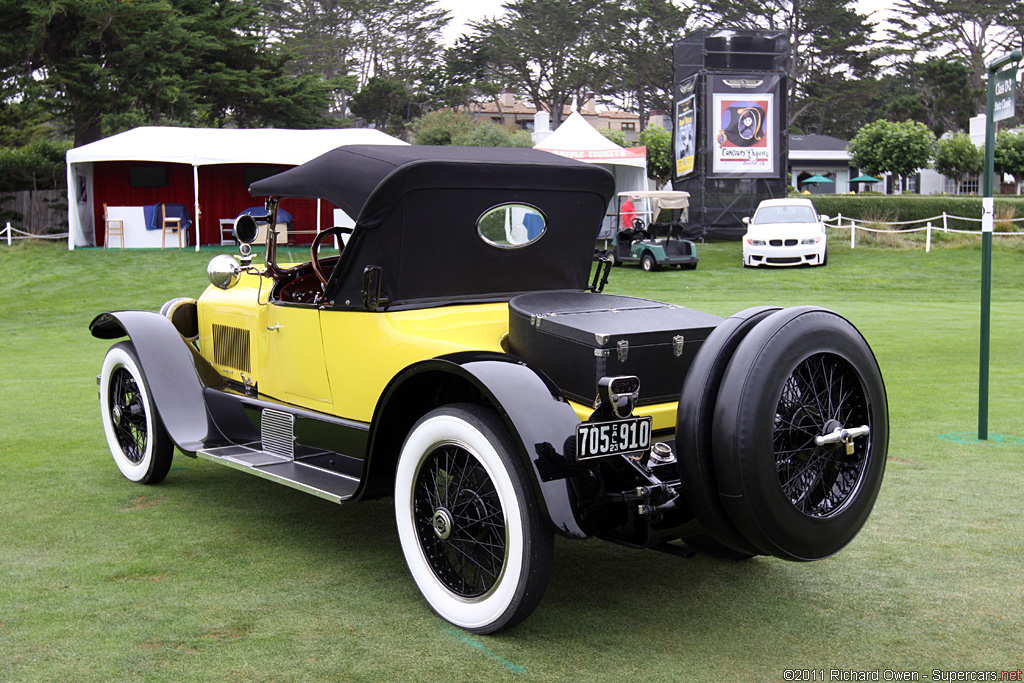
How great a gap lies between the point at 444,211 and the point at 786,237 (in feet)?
62.8

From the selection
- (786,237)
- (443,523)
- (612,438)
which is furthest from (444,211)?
(786,237)

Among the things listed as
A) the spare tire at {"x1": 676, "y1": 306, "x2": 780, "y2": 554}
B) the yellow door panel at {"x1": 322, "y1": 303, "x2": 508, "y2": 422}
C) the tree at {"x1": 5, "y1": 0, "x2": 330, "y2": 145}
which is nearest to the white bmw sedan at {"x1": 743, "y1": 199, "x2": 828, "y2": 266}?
the tree at {"x1": 5, "y1": 0, "x2": 330, "y2": 145}

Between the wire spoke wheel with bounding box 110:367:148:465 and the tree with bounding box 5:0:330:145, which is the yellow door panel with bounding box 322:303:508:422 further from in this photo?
the tree with bounding box 5:0:330:145

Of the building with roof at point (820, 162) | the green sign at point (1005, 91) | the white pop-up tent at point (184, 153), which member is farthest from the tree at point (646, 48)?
the green sign at point (1005, 91)

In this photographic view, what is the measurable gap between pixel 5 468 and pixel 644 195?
70.8 feet

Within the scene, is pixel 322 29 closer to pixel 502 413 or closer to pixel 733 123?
pixel 733 123

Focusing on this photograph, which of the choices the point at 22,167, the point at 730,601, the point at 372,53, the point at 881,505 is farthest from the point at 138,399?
the point at 372,53

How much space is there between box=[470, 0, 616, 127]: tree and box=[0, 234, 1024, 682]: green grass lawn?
2069 inches

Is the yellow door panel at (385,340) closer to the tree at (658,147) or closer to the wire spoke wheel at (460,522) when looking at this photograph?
the wire spoke wheel at (460,522)

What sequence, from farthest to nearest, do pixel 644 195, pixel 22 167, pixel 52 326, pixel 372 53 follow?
pixel 372 53, pixel 22 167, pixel 644 195, pixel 52 326

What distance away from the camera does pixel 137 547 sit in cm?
439

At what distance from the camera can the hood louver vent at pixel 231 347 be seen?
5.34m

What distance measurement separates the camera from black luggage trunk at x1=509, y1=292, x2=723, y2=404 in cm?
354

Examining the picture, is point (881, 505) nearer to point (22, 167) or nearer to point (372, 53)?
point (22, 167)
